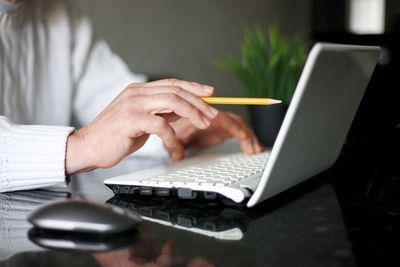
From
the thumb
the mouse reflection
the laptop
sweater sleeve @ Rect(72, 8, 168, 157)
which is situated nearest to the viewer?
the mouse reflection

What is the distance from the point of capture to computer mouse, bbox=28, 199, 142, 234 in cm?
52

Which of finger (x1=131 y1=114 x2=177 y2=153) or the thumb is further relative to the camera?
the thumb

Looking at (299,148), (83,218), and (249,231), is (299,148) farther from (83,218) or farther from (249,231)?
(83,218)

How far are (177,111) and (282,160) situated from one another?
0.54ft

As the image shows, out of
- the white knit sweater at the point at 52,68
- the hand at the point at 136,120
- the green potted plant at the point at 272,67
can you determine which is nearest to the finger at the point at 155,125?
the hand at the point at 136,120

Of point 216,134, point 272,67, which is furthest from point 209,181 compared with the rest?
point 272,67

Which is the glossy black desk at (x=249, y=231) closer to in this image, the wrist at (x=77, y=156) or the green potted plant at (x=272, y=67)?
the wrist at (x=77, y=156)

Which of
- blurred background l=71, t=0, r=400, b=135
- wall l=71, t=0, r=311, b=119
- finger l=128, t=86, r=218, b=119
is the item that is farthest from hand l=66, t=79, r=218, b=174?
wall l=71, t=0, r=311, b=119

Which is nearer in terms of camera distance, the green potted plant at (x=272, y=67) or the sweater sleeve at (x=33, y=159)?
the sweater sleeve at (x=33, y=159)

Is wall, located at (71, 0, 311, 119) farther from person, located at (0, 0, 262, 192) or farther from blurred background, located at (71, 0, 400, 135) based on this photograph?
person, located at (0, 0, 262, 192)

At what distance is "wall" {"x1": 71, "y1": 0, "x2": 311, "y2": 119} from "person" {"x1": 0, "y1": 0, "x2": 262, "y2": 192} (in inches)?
37.4

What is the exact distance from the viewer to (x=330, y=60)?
2.01 feet

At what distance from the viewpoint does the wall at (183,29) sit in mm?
2477

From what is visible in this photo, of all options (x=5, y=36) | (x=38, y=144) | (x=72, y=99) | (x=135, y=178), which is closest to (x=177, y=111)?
(x=135, y=178)
